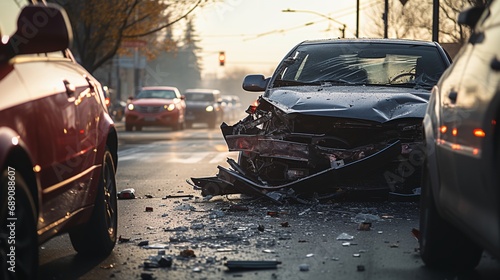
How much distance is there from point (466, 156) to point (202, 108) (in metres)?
45.7

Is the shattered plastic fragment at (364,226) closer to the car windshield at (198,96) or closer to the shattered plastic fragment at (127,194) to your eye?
the shattered plastic fragment at (127,194)

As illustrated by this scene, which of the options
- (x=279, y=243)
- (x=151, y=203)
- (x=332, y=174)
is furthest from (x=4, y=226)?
(x=151, y=203)

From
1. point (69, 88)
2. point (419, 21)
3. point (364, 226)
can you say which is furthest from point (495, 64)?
point (419, 21)

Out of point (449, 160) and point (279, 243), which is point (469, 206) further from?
point (279, 243)

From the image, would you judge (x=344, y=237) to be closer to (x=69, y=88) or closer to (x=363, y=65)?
(x=69, y=88)

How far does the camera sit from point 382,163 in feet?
34.6

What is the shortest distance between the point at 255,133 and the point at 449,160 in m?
5.72

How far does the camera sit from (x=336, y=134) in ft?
35.4

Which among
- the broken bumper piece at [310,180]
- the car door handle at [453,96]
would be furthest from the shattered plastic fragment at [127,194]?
the car door handle at [453,96]

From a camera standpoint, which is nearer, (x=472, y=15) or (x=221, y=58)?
(x=472, y=15)

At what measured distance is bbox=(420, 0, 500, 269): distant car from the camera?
199 inches

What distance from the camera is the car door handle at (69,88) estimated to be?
22.2 ft

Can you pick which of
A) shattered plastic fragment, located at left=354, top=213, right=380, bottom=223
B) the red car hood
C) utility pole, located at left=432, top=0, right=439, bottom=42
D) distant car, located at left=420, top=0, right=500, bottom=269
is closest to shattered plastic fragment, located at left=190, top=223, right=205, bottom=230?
shattered plastic fragment, located at left=354, top=213, right=380, bottom=223

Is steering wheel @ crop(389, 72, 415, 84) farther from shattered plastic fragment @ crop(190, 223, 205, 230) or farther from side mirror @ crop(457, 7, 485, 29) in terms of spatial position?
side mirror @ crop(457, 7, 485, 29)
